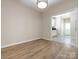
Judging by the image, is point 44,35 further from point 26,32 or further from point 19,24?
point 19,24

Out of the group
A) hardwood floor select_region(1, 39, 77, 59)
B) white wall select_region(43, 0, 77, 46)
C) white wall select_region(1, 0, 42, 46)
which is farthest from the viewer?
white wall select_region(43, 0, 77, 46)

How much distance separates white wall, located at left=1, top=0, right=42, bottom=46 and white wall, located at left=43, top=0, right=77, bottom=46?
2.67 feet

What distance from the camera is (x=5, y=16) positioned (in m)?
3.66

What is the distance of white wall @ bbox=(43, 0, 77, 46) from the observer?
4.26m

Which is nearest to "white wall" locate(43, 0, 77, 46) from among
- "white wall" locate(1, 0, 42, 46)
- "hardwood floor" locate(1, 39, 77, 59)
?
"white wall" locate(1, 0, 42, 46)

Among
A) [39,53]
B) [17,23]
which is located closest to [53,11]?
[17,23]

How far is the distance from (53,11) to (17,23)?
2.79 m

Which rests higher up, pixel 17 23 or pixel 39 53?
pixel 17 23

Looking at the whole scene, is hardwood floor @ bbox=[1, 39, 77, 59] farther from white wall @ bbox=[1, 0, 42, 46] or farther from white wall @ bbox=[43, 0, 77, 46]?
white wall @ bbox=[43, 0, 77, 46]

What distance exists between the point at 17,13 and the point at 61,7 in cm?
283

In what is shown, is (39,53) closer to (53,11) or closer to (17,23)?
(17,23)

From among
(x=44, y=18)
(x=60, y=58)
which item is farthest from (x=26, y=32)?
(x=60, y=58)

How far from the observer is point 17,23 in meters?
4.33

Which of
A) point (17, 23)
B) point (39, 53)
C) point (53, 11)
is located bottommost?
point (39, 53)
